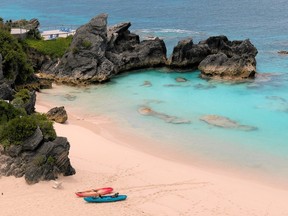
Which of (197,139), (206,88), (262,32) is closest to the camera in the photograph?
(197,139)

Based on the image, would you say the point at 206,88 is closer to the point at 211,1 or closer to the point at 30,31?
the point at 30,31

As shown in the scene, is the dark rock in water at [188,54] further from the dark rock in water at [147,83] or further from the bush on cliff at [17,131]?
the bush on cliff at [17,131]

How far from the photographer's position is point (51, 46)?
60.2 meters

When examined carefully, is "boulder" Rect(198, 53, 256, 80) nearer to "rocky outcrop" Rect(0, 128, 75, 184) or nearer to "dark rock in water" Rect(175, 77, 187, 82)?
"dark rock in water" Rect(175, 77, 187, 82)

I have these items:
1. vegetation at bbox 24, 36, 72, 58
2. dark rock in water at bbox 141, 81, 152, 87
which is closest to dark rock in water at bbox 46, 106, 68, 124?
dark rock in water at bbox 141, 81, 152, 87

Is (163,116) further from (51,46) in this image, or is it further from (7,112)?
(51,46)

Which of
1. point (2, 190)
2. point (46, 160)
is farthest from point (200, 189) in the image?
point (2, 190)

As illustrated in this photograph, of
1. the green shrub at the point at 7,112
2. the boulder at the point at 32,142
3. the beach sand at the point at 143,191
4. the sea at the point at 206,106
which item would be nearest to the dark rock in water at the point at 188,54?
the sea at the point at 206,106

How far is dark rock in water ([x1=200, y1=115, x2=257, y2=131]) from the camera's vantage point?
3934 centimetres

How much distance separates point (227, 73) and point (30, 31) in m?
27.7

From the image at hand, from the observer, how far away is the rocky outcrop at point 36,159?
25344 millimetres

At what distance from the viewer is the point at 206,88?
52656 millimetres

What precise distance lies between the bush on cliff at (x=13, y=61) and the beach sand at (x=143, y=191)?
650 inches

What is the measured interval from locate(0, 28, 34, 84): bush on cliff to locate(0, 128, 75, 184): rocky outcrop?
19943mm
